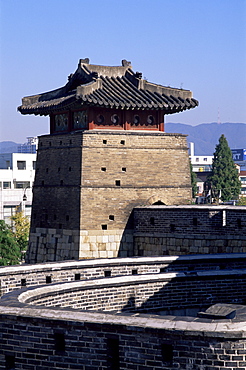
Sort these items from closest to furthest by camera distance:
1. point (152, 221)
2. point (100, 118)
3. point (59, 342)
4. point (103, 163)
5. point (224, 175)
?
point (59, 342) < point (152, 221) < point (103, 163) < point (100, 118) < point (224, 175)

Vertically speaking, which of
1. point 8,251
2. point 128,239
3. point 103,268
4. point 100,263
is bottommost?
point 8,251

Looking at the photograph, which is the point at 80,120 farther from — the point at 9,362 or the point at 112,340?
the point at 112,340

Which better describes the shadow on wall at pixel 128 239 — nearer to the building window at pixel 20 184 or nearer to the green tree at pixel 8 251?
the green tree at pixel 8 251

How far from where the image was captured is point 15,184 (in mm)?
→ 87125

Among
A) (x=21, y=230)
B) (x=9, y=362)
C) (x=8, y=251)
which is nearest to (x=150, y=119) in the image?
(x=8, y=251)

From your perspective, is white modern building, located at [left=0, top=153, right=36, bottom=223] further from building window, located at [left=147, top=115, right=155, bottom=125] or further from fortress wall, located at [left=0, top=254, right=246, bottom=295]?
fortress wall, located at [left=0, top=254, right=246, bottom=295]

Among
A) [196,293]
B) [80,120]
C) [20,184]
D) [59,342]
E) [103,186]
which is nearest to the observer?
[59,342]

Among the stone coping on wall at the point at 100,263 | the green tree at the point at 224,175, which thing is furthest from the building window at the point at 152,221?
the green tree at the point at 224,175

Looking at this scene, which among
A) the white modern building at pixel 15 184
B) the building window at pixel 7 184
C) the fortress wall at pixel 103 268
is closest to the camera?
the fortress wall at pixel 103 268

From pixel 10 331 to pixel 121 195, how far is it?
61.2ft

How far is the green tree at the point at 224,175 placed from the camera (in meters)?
75.1

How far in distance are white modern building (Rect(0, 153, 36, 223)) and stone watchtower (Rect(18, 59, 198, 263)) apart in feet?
72.3

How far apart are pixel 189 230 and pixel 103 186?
14.7 ft

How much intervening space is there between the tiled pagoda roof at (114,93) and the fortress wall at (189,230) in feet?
15.5
